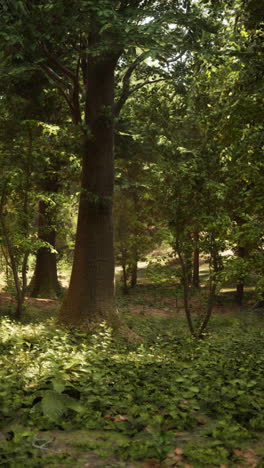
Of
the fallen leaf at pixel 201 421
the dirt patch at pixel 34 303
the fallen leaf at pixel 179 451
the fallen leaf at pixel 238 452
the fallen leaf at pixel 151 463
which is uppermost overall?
the dirt patch at pixel 34 303

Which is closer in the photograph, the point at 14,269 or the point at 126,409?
the point at 126,409

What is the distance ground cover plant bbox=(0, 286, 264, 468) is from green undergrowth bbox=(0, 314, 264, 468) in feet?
0.04

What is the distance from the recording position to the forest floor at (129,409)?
3537mm

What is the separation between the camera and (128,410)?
15.5ft

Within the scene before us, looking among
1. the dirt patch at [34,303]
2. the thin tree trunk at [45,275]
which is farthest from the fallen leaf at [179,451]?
the thin tree trunk at [45,275]

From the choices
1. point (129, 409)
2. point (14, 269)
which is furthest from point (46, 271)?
point (129, 409)

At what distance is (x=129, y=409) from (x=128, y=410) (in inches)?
1.3

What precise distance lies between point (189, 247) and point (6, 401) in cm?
663

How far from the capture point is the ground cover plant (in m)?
3.55

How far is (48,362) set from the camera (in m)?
6.20

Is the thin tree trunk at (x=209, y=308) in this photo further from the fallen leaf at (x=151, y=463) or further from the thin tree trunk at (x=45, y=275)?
the thin tree trunk at (x=45, y=275)

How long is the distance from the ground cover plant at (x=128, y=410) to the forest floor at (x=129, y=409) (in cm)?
1

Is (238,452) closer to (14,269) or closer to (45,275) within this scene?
(14,269)

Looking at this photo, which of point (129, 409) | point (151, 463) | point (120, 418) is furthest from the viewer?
point (129, 409)
